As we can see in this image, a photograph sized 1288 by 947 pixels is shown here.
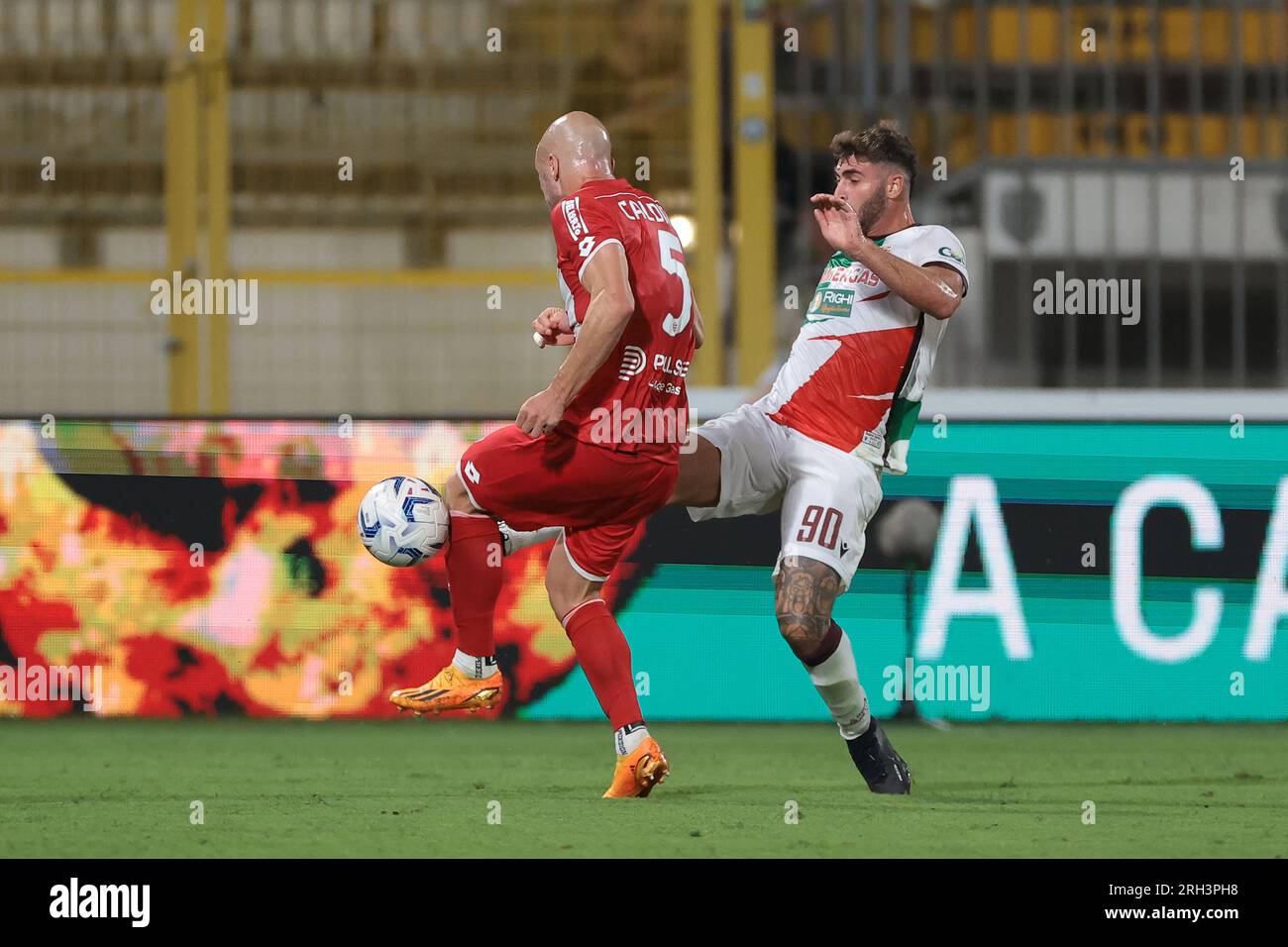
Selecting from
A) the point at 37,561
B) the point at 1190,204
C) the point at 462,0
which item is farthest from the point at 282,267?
the point at 1190,204

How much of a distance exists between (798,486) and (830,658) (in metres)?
0.45

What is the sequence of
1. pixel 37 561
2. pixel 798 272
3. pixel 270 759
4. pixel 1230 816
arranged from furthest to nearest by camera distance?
pixel 798 272, pixel 37 561, pixel 270 759, pixel 1230 816

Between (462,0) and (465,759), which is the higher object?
(462,0)

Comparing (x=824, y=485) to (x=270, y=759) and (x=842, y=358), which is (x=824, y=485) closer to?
(x=842, y=358)

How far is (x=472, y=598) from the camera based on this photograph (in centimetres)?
524

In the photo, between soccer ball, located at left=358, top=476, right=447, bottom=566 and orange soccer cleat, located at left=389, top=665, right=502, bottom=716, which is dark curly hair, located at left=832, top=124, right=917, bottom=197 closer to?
soccer ball, located at left=358, top=476, right=447, bottom=566

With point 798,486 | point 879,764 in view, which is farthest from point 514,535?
point 879,764

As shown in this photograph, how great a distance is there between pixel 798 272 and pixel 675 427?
3.55m

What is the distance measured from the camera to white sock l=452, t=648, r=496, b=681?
5188 mm

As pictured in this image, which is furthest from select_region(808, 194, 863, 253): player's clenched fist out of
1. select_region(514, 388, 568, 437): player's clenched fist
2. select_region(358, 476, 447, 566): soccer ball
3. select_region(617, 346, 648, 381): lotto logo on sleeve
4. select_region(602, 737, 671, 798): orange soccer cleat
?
select_region(602, 737, 671, 798): orange soccer cleat

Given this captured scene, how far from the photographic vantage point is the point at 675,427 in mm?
5172

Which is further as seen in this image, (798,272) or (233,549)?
(798,272)

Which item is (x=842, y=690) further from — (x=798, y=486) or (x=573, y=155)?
(x=573, y=155)

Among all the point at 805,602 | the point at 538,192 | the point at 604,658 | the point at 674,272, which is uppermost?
the point at 538,192
